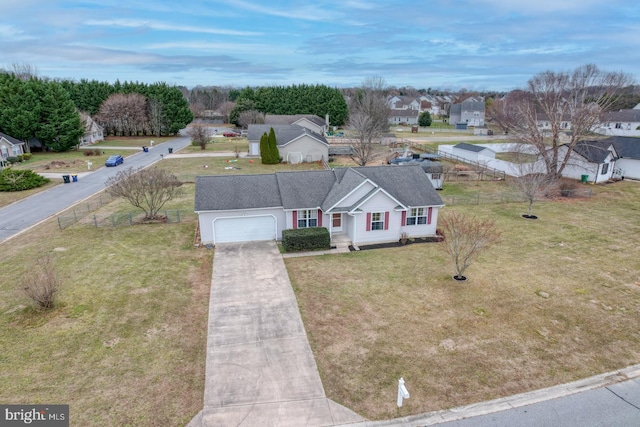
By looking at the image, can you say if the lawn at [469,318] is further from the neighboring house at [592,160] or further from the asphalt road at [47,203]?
the asphalt road at [47,203]

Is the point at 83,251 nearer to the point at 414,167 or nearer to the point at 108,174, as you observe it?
the point at 414,167

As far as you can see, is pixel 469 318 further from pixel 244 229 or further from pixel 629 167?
pixel 629 167

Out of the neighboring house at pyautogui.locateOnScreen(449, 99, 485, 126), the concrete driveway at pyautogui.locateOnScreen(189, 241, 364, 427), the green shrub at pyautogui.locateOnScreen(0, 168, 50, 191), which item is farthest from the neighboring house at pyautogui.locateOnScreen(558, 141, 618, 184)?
the neighboring house at pyautogui.locateOnScreen(449, 99, 485, 126)

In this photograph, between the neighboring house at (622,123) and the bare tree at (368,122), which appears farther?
the neighboring house at (622,123)

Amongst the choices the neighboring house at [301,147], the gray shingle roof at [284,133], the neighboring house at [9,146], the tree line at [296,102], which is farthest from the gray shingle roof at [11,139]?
the tree line at [296,102]

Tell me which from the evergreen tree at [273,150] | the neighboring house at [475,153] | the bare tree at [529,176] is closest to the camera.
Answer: the bare tree at [529,176]

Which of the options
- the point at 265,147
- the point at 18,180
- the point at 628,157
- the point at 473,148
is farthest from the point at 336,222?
the point at 628,157

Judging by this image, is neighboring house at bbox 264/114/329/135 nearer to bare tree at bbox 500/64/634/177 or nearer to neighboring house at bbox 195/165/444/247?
bare tree at bbox 500/64/634/177

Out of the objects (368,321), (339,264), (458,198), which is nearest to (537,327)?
(368,321)
